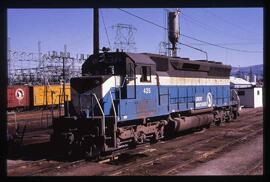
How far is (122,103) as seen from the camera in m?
13.5

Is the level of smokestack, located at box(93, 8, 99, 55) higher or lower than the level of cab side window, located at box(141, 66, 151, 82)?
higher

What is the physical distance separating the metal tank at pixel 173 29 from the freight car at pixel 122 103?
17006 mm

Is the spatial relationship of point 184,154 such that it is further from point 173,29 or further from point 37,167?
point 173,29

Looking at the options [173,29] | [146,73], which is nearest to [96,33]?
[146,73]

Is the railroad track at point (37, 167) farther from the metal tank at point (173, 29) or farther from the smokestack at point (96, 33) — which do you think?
the metal tank at point (173, 29)

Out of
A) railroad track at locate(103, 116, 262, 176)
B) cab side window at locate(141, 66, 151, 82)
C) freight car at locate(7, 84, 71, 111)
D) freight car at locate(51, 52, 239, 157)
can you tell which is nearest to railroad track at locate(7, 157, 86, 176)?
freight car at locate(51, 52, 239, 157)

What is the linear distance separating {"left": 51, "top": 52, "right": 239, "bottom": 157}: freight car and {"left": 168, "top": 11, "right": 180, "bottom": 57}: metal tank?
55.8ft

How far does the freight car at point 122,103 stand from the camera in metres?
12.9

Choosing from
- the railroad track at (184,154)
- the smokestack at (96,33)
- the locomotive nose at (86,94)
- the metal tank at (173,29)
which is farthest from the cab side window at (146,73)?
the metal tank at (173,29)

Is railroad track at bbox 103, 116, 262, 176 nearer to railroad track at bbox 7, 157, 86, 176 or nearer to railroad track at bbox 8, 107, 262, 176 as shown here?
railroad track at bbox 8, 107, 262, 176

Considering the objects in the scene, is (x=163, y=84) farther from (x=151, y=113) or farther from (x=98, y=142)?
(x=98, y=142)

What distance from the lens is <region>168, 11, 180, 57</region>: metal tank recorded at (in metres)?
35.3
